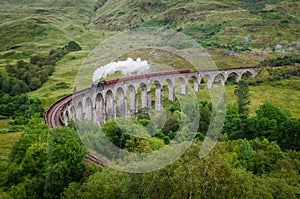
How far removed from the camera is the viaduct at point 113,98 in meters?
49.8

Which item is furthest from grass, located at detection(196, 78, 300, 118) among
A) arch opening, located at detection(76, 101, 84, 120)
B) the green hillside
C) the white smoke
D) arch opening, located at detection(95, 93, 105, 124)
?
arch opening, located at detection(76, 101, 84, 120)

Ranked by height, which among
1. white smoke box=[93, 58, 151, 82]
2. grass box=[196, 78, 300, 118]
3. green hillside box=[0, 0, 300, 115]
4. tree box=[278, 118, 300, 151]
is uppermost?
green hillside box=[0, 0, 300, 115]

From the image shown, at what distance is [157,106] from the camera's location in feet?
→ 242

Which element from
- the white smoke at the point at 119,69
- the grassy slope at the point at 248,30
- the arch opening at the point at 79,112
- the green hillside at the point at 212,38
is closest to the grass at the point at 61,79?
the green hillside at the point at 212,38

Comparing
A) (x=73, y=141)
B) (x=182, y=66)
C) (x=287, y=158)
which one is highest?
(x=182, y=66)

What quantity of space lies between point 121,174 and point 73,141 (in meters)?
7.11

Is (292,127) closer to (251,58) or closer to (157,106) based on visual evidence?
(157,106)

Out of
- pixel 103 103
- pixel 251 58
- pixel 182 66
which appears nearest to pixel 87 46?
pixel 182 66

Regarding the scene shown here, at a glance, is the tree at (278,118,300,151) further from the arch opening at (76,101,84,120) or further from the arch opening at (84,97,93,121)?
the arch opening at (76,101,84,120)

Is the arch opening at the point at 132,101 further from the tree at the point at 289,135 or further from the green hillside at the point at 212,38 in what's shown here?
the tree at the point at 289,135

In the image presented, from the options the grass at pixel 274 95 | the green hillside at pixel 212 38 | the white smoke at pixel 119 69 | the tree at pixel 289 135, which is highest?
the green hillside at pixel 212 38

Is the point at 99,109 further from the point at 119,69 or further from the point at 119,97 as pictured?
the point at 119,69

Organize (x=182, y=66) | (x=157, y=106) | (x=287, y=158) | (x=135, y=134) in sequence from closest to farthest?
1. (x=287, y=158)
2. (x=135, y=134)
3. (x=157, y=106)
4. (x=182, y=66)

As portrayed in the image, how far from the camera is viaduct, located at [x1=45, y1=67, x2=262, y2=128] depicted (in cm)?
4983
